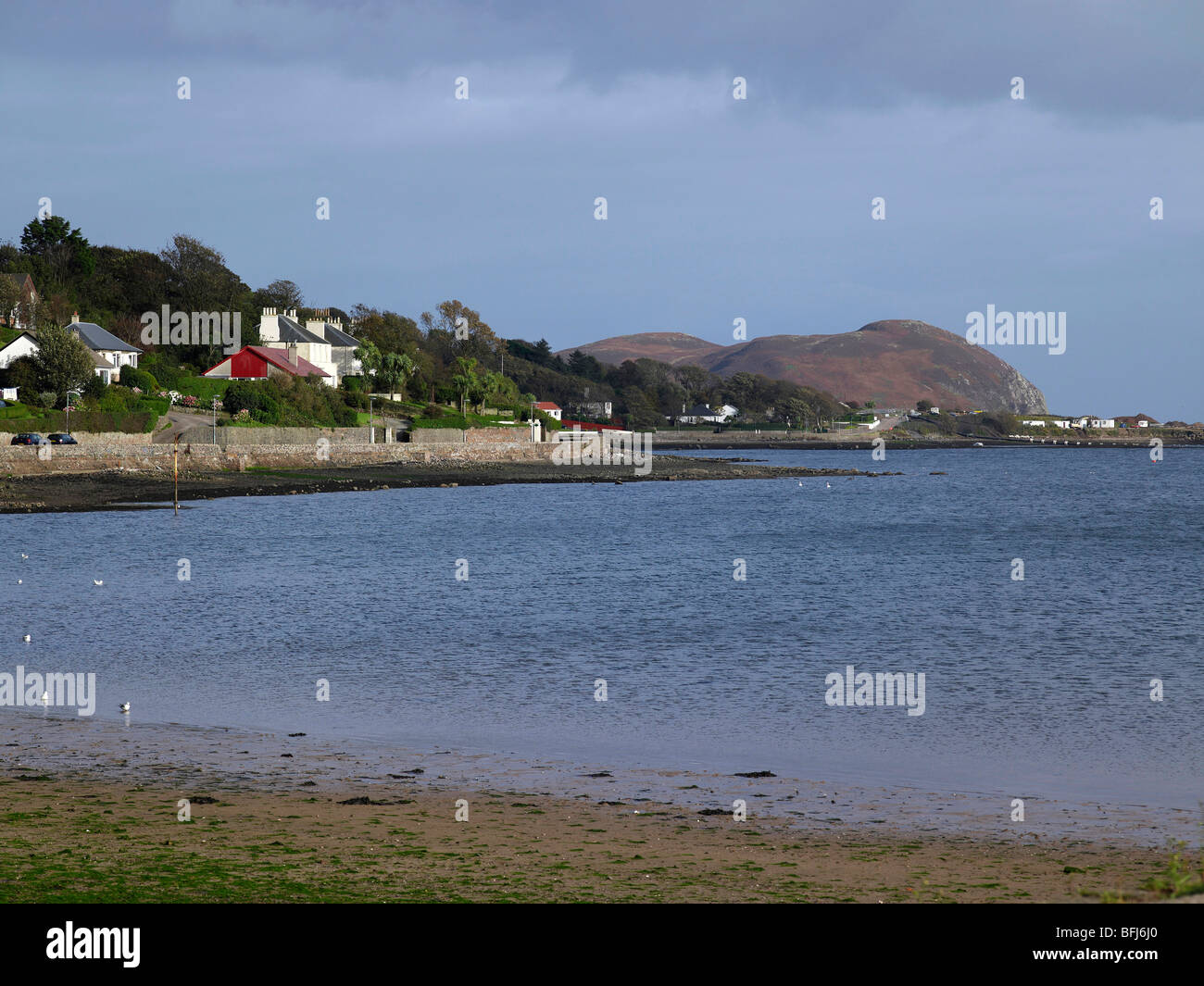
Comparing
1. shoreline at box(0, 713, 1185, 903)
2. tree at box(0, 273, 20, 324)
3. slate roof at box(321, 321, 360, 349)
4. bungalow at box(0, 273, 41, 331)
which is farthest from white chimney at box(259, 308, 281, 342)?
shoreline at box(0, 713, 1185, 903)

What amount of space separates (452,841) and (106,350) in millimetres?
89634

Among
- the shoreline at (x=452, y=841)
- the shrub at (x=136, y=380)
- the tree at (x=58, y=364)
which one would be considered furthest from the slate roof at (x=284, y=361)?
the shoreline at (x=452, y=841)

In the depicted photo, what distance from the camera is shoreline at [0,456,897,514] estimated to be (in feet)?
202

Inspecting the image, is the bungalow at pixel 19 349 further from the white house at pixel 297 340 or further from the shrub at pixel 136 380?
the white house at pixel 297 340

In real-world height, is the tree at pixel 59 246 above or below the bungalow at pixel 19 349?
above

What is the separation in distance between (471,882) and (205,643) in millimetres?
17097

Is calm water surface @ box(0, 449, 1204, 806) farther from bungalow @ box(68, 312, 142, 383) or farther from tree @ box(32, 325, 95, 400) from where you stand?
bungalow @ box(68, 312, 142, 383)

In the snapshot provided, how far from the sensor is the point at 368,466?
9312 centimetres

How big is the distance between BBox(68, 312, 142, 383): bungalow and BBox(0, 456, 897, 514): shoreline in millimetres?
15895

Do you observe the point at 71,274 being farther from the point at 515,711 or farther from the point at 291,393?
the point at 515,711

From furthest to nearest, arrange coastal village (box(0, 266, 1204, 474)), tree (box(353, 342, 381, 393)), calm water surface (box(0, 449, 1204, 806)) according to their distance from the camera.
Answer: tree (box(353, 342, 381, 393))
coastal village (box(0, 266, 1204, 474))
calm water surface (box(0, 449, 1204, 806))

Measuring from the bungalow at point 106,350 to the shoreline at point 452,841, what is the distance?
260ft

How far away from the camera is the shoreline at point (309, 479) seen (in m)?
61.5

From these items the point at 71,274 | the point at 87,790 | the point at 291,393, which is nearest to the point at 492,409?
the point at 291,393
